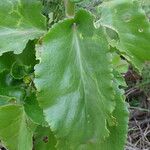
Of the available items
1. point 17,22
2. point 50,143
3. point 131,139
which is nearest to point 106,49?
point 17,22

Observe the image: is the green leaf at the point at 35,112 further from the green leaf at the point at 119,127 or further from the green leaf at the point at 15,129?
the green leaf at the point at 119,127

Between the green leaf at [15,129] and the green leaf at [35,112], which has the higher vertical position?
the green leaf at [35,112]

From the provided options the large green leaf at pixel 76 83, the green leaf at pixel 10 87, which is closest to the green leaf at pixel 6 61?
the green leaf at pixel 10 87

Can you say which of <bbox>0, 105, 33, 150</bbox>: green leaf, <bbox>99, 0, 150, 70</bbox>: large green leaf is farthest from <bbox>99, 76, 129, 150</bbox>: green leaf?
<bbox>0, 105, 33, 150</bbox>: green leaf

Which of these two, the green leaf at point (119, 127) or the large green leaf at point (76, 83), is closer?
the large green leaf at point (76, 83)

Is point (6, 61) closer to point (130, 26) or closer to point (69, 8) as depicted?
point (69, 8)

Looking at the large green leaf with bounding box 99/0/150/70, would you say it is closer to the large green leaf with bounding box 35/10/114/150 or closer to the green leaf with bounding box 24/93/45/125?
the large green leaf with bounding box 35/10/114/150

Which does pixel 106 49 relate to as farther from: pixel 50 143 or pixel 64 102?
pixel 50 143
